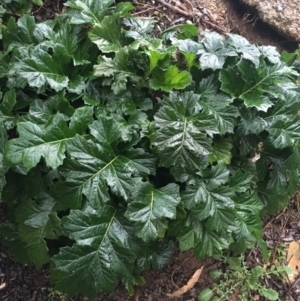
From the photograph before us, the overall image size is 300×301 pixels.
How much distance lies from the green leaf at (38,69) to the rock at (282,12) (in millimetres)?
1456

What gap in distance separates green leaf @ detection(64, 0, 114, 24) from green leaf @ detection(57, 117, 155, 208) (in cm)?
56

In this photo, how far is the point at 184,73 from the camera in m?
1.80

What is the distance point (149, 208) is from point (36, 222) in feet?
1.62

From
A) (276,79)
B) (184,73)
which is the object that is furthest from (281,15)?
(184,73)

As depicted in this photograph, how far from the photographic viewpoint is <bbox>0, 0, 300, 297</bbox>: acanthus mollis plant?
1601 millimetres

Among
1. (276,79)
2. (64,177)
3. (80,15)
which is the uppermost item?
(276,79)

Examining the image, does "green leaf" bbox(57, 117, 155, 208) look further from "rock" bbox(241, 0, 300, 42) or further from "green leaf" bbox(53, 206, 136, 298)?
"rock" bbox(241, 0, 300, 42)

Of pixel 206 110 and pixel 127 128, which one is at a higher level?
pixel 206 110

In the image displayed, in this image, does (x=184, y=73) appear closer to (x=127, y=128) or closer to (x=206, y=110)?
(x=206, y=110)

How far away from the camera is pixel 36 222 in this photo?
5.68 ft

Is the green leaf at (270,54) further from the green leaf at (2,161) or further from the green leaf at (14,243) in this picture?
the green leaf at (14,243)

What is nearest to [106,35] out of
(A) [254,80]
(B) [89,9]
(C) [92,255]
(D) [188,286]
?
(B) [89,9]

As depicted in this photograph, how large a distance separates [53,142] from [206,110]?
66cm

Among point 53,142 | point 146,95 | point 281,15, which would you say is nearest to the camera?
point 53,142
